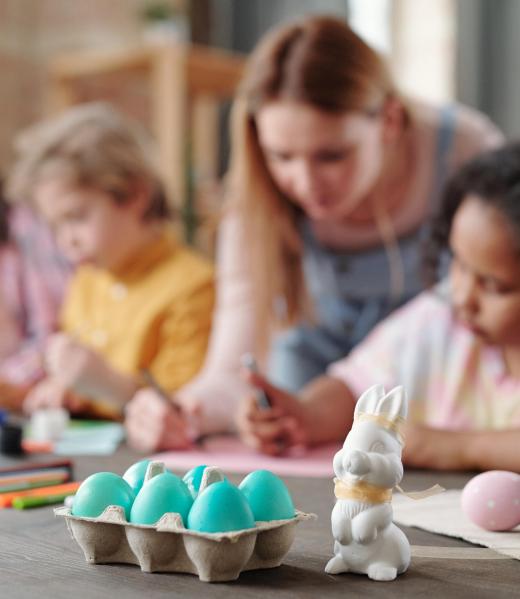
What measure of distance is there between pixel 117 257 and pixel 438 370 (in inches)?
26.4

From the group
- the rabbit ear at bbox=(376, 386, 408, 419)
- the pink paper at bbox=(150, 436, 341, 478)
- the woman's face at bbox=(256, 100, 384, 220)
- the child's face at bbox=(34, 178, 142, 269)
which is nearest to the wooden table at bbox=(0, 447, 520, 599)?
the rabbit ear at bbox=(376, 386, 408, 419)

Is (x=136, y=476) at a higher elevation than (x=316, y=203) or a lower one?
lower

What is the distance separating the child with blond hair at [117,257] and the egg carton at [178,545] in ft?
2.69

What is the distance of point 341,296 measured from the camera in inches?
60.6

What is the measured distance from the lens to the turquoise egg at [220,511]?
1.98ft

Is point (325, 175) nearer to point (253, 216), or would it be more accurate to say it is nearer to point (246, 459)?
point (253, 216)

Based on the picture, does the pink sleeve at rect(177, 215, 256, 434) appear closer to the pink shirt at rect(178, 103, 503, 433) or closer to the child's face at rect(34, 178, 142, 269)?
the pink shirt at rect(178, 103, 503, 433)

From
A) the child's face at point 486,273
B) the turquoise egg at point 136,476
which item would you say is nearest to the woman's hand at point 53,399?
the child's face at point 486,273

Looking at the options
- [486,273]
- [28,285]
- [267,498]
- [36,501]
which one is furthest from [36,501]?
[28,285]

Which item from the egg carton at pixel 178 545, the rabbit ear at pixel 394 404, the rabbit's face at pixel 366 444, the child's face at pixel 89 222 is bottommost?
the egg carton at pixel 178 545

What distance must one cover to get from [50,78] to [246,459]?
177cm

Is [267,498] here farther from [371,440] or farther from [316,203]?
[316,203]

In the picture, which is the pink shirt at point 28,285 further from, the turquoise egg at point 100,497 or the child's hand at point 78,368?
the turquoise egg at point 100,497

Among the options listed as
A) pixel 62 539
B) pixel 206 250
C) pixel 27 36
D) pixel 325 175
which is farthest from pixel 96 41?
pixel 62 539
